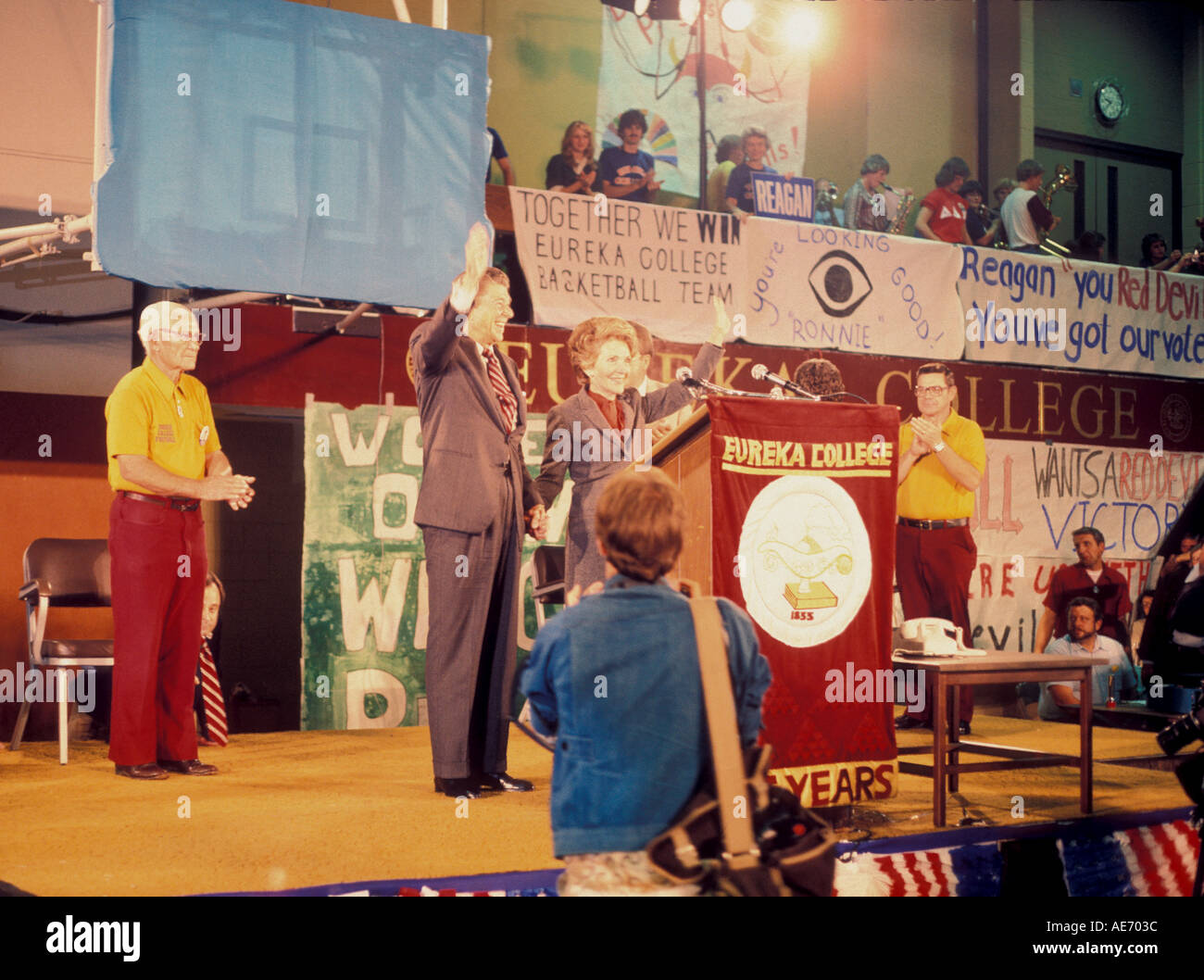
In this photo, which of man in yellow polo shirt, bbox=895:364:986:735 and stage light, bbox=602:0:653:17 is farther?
stage light, bbox=602:0:653:17

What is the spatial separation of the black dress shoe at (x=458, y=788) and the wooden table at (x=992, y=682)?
1.66 meters

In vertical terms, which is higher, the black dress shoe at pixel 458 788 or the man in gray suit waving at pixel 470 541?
the man in gray suit waving at pixel 470 541

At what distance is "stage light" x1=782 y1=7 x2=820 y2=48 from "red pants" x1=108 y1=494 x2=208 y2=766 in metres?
7.84

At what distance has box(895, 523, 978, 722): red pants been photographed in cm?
646

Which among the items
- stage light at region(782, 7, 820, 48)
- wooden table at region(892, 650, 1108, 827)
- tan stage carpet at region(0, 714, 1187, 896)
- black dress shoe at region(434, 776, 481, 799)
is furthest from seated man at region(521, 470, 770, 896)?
stage light at region(782, 7, 820, 48)

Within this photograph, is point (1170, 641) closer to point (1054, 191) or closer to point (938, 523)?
point (938, 523)

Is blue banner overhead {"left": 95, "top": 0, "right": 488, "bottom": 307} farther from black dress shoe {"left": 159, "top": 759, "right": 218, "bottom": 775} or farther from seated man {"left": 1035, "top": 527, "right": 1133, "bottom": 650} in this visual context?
seated man {"left": 1035, "top": 527, "right": 1133, "bottom": 650}

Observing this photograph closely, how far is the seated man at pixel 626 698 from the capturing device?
2.51 m

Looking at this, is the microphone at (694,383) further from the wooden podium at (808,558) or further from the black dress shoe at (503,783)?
the black dress shoe at (503,783)

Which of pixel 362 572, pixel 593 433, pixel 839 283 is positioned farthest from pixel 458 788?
pixel 839 283

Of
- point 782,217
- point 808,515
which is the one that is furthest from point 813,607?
point 782,217

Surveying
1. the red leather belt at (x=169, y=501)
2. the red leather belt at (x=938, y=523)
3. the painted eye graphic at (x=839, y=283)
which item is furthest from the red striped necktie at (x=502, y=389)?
the painted eye graphic at (x=839, y=283)
